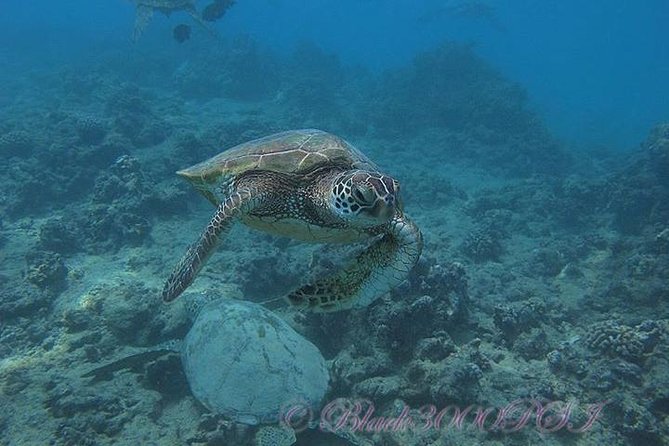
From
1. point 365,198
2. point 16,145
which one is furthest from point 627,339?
point 16,145

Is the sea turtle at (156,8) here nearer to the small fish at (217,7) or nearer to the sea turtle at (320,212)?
the small fish at (217,7)

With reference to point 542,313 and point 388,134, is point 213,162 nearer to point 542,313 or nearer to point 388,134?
point 542,313

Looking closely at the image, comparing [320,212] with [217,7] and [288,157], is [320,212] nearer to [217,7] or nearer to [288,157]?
[288,157]

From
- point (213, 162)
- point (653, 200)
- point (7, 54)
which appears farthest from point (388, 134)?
point (7, 54)

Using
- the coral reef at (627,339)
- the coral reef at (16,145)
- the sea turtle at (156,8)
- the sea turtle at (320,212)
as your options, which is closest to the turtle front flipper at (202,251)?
the sea turtle at (320,212)

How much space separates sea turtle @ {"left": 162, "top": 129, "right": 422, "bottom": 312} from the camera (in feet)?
11.8

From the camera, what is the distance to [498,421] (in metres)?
5.13

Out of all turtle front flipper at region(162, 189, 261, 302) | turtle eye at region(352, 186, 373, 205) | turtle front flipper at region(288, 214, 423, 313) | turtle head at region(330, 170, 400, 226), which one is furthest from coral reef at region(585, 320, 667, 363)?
turtle front flipper at region(162, 189, 261, 302)

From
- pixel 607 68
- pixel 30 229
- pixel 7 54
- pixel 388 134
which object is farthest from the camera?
pixel 607 68

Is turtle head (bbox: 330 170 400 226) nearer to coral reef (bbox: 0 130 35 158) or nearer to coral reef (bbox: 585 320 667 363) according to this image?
coral reef (bbox: 585 320 667 363)

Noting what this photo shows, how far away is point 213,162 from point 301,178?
1792mm

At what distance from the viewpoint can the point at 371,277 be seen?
4.32 metres

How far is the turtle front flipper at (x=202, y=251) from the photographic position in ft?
12.9

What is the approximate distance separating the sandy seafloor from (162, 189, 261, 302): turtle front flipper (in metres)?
2.35
